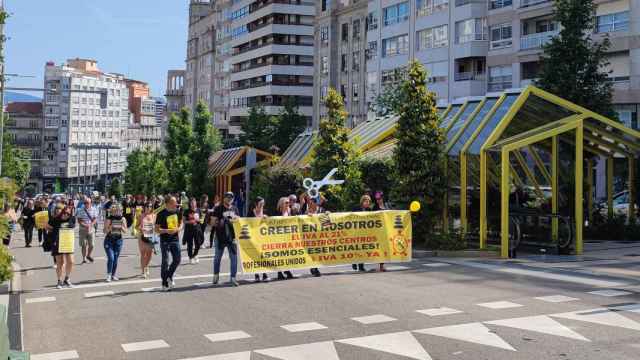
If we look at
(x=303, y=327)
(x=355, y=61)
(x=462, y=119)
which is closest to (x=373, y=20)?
(x=355, y=61)

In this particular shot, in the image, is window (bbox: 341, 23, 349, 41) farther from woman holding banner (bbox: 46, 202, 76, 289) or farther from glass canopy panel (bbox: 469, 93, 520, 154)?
woman holding banner (bbox: 46, 202, 76, 289)

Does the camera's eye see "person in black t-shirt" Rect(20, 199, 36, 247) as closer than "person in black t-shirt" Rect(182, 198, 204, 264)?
No

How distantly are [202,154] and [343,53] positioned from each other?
2349 cm

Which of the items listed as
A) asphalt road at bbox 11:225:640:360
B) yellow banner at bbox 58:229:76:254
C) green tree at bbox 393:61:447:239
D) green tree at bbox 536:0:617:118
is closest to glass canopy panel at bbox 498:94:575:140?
green tree at bbox 393:61:447:239

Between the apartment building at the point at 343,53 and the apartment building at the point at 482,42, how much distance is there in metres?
8.79

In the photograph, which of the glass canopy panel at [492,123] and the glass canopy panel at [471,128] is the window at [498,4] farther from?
the glass canopy panel at [492,123]

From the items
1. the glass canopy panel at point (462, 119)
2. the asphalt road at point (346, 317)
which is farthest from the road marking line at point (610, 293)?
the glass canopy panel at point (462, 119)

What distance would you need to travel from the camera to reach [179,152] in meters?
60.0

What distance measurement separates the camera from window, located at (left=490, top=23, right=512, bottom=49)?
1909 inches

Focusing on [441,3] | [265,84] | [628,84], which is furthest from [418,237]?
[265,84]

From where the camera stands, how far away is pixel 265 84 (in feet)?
288

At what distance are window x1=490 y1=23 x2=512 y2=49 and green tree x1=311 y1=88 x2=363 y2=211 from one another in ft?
74.3

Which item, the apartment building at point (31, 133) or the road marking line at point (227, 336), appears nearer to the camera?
the road marking line at point (227, 336)

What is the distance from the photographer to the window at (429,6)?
53.2 m
